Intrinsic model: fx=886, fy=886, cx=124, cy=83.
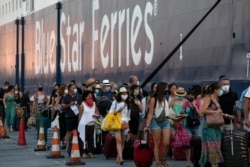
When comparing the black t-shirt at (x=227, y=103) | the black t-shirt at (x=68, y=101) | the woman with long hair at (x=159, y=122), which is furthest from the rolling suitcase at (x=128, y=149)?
the black t-shirt at (x=227, y=103)

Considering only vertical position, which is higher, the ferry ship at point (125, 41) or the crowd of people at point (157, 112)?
Result: the ferry ship at point (125, 41)

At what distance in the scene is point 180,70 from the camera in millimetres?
19641

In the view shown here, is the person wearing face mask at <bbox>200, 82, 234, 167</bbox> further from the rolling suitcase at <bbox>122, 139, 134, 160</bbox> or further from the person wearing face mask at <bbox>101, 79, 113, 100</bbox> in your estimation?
the person wearing face mask at <bbox>101, 79, 113, 100</bbox>

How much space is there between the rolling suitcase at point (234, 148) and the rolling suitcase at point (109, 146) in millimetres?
3962

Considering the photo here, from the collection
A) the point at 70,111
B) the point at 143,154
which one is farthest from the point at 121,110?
the point at 70,111

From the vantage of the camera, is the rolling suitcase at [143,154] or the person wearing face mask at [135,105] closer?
the rolling suitcase at [143,154]

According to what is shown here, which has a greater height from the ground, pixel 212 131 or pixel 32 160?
pixel 212 131

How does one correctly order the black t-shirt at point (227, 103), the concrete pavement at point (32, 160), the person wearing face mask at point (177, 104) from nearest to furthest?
the black t-shirt at point (227, 103) → the person wearing face mask at point (177, 104) → the concrete pavement at point (32, 160)

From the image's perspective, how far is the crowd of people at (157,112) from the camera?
1195 centimetres

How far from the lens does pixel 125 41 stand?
24.6 m

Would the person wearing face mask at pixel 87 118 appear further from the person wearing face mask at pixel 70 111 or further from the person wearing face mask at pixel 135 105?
the person wearing face mask at pixel 135 105

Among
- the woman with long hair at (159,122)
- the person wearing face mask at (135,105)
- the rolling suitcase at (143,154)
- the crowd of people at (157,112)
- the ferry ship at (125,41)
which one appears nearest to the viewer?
the crowd of people at (157,112)

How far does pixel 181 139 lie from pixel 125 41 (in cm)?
1123

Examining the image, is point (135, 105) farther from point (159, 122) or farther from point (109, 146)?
point (159, 122)
